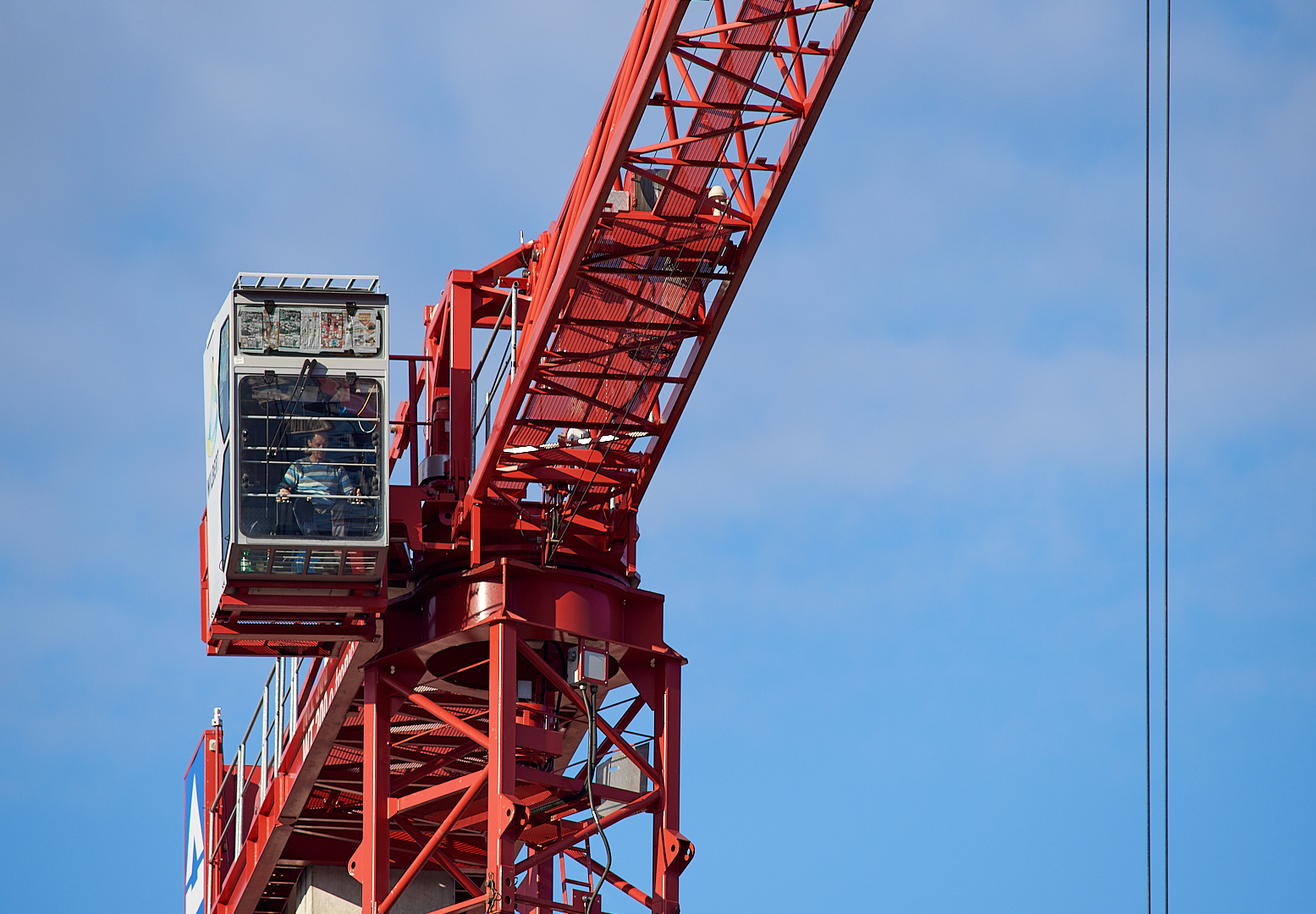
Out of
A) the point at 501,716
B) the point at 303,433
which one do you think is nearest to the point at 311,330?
the point at 303,433

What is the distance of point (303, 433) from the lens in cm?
3238

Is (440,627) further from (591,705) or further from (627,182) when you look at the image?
(627,182)

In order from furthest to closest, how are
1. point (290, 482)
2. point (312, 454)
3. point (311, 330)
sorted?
point (311, 330), point (312, 454), point (290, 482)

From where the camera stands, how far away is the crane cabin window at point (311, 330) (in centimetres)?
3241

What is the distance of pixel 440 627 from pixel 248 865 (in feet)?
40.8

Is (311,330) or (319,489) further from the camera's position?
(311,330)

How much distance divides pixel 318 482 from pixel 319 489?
11 centimetres

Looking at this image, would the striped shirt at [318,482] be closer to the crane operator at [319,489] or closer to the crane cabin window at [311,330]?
the crane operator at [319,489]

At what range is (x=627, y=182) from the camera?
3183 cm

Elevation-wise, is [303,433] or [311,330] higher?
[311,330]

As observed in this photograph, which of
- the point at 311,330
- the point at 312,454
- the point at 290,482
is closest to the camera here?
the point at 290,482

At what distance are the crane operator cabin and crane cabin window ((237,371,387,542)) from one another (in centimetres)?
1

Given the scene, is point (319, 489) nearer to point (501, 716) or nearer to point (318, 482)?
point (318, 482)

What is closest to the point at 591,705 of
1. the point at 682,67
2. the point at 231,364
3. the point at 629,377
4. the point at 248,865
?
the point at 629,377
